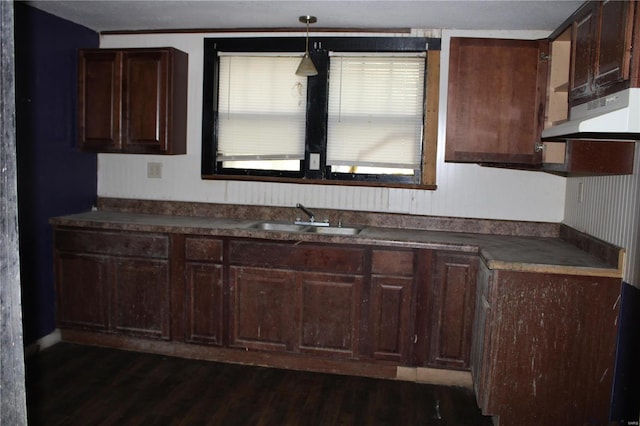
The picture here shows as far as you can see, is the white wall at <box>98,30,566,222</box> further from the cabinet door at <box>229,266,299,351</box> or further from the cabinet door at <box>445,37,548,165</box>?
the cabinet door at <box>229,266,299,351</box>

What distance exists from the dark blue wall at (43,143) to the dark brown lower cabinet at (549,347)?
2844 millimetres

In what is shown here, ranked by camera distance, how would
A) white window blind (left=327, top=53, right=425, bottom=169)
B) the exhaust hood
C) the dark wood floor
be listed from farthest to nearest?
white window blind (left=327, top=53, right=425, bottom=169) → the dark wood floor → the exhaust hood

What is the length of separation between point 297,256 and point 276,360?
698mm

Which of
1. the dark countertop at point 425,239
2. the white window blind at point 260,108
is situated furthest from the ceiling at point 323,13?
the dark countertop at point 425,239

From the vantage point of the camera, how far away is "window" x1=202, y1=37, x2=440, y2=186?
362 cm

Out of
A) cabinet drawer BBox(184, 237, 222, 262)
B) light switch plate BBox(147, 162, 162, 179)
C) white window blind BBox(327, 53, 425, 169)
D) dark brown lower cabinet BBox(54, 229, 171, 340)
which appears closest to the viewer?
cabinet drawer BBox(184, 237, 222, 262)

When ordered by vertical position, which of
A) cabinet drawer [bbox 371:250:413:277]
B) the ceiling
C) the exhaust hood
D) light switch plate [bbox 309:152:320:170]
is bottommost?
cabinet drawer [bbox 371:250:413:277]

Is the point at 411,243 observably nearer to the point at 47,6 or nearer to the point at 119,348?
the point at 119,348

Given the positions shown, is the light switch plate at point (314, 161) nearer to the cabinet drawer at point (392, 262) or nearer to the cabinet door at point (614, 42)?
the cabinet drawer at point (392, 262)

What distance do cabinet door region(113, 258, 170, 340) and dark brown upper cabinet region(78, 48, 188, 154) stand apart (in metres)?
0.81

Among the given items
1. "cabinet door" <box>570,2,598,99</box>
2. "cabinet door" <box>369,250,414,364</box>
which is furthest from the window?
"cabinet door" <box>570,2,598,99</box>

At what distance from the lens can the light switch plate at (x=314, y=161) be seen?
376cm

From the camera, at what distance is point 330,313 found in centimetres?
330

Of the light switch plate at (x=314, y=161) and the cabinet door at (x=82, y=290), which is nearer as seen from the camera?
the cabinet door at (x=82, y=290)
